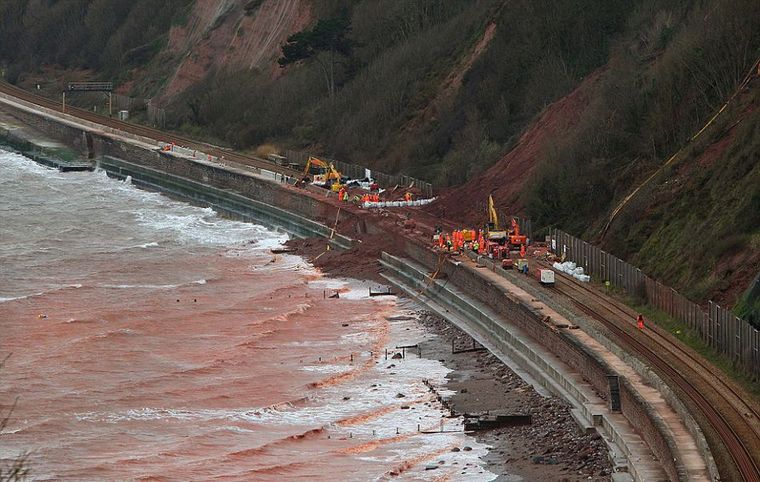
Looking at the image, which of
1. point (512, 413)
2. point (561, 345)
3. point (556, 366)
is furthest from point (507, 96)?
point (512, 413)

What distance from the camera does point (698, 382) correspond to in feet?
152

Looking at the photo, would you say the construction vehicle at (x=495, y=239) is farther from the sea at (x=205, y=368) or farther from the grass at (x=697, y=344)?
the grass at (x=697, y=344)

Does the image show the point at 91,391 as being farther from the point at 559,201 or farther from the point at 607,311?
the point at 559,201

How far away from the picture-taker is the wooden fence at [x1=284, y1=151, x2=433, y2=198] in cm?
8325

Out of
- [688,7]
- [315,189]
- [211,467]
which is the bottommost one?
[211,467]

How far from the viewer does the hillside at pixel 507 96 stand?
61.5 meters

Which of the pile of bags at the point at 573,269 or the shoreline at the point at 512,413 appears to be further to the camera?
the pile of bags at the point at 573,269

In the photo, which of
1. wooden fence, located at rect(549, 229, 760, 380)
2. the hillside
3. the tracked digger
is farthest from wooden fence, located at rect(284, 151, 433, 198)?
wooden fence, located at rect(549, 229, 760, 380)

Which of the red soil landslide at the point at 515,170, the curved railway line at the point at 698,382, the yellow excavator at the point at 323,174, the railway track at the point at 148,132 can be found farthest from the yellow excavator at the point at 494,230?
the railway track at the point at 148,132

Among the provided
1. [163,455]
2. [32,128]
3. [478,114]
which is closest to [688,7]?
[478,114]

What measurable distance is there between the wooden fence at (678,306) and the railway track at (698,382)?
2.77 feet

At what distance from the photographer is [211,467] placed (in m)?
44.3

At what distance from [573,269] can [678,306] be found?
373 inches

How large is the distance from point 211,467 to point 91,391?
991 cm
